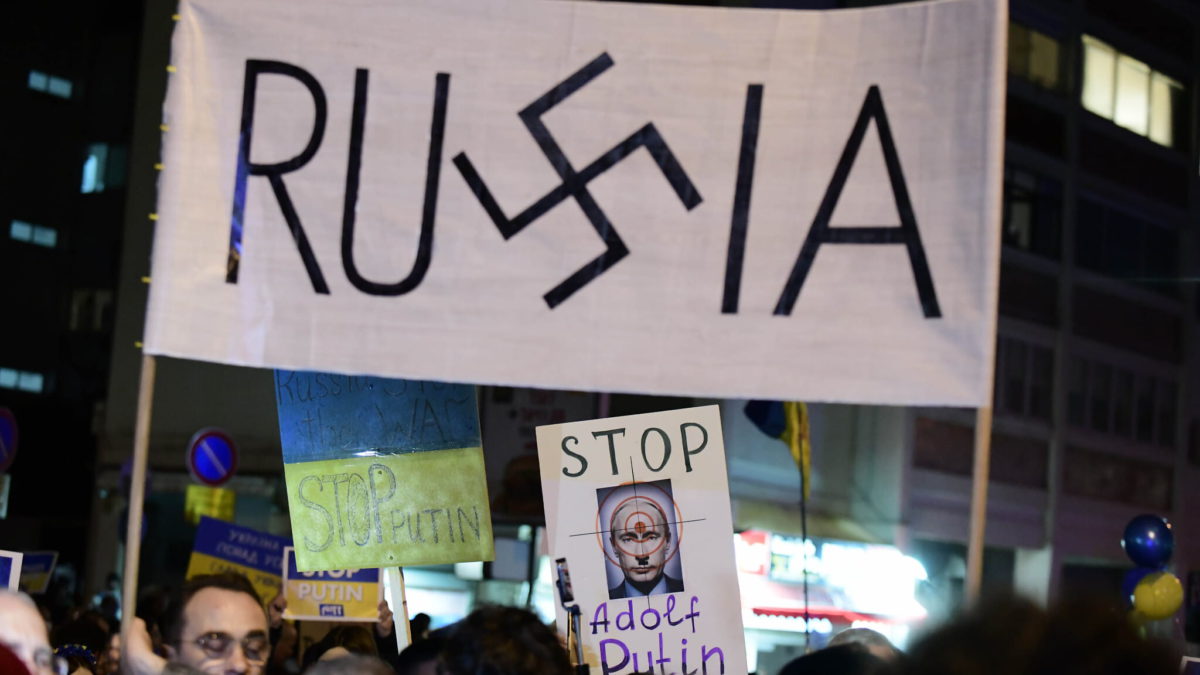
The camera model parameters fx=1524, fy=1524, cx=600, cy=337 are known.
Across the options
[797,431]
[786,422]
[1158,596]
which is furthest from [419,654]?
[786,422]

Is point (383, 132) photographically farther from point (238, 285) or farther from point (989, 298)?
A: point (989, 298)

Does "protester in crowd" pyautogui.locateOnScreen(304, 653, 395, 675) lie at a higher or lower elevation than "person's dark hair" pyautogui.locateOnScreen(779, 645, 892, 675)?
lower

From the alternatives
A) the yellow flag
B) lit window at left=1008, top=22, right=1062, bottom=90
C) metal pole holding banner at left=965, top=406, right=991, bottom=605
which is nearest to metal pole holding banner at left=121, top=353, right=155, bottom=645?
metal pole holding banner at left=965, top=406, right=991, bottom=605

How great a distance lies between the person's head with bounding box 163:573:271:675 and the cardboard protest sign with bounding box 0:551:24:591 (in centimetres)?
144

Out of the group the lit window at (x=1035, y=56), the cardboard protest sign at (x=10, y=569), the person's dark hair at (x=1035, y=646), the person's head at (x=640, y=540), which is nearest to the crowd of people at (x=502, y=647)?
the person's dark hair at (x=1035, y=646)

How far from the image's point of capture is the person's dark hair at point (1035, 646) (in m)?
1.39

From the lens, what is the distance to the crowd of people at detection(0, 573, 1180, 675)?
1.41 metres

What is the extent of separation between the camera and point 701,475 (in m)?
5.39

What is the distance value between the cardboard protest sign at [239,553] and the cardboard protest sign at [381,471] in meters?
4.24

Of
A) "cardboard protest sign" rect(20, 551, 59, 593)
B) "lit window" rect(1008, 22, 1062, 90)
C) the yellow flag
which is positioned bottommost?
"cardboard protest sign" rect(20, 551, 59, 593)

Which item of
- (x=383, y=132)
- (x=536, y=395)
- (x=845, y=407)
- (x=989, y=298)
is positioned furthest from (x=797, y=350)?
(x=845, y=407)

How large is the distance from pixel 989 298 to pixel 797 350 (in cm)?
58

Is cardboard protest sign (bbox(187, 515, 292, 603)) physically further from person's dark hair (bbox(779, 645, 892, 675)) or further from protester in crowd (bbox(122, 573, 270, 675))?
person's dark hair (bbox(779, 645, 892, 675))

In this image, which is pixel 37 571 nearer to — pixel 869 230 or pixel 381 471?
pixel 381 471
